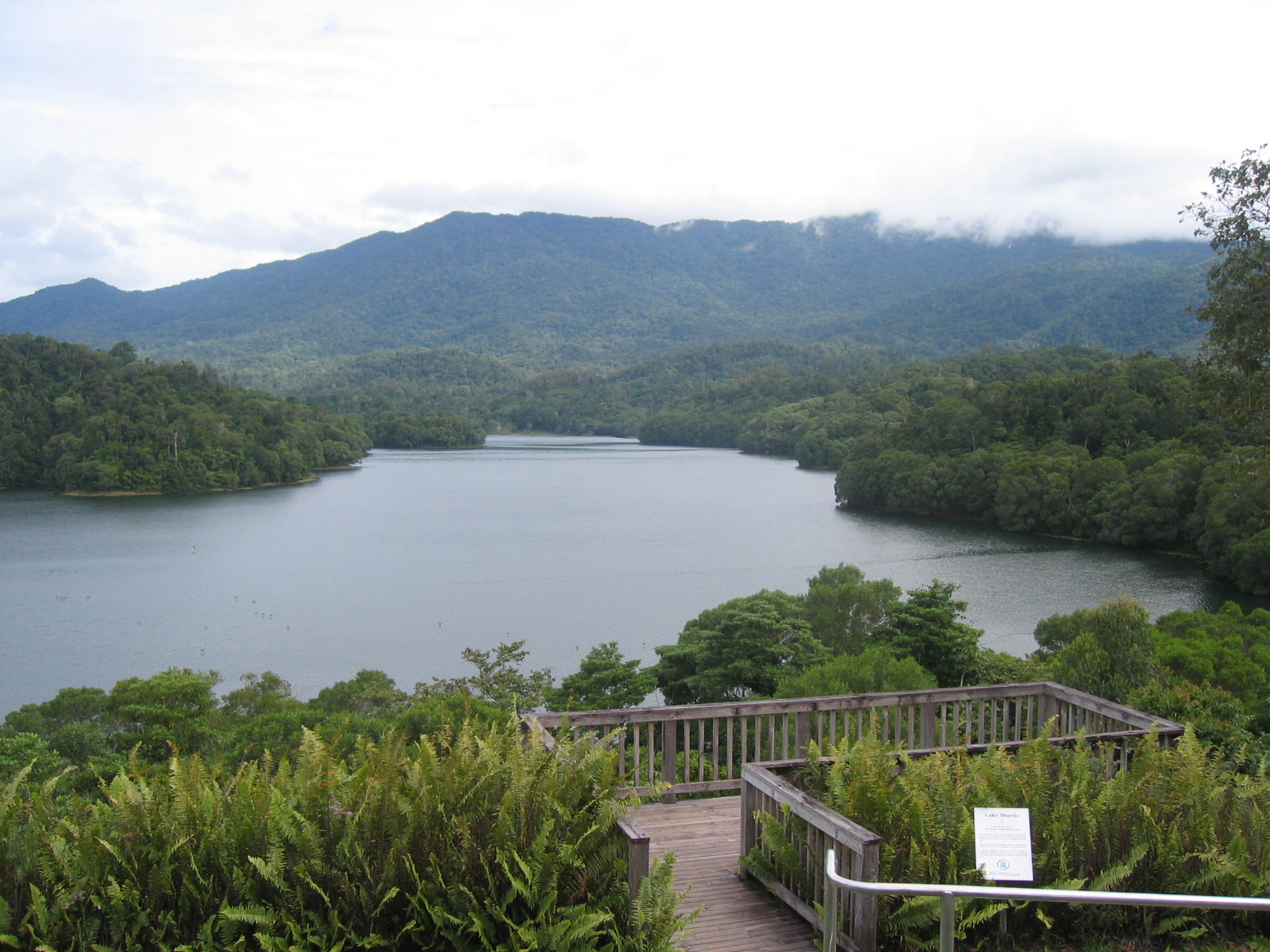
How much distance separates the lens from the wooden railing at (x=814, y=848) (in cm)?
457

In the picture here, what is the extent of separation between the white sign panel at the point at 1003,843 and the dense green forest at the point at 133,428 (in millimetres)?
95892

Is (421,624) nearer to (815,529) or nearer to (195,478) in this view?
(815,529)

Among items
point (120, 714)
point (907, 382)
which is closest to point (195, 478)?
point (120, 714)

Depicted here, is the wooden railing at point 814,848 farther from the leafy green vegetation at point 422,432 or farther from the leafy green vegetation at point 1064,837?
the leafy green vegetation at point 422,432

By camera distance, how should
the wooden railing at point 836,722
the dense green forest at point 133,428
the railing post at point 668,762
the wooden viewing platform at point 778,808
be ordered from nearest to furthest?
the wooden viewing platform at point 778,808 < the wooden railing at point 836,722 < the railing post at point 668,762 < the dense green forest at point 133,428

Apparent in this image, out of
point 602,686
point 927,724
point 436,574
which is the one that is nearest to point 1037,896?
point 927,724

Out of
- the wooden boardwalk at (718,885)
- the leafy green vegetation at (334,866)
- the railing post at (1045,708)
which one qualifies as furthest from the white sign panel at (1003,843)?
the railing post at (1045,708)

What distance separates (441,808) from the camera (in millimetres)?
4578

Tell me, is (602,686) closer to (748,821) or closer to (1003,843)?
(748,821)

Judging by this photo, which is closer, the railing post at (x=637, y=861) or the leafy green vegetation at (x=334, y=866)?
the leafy green vegetation at (x=334, y=866)

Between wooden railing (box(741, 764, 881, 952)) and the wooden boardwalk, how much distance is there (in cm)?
11

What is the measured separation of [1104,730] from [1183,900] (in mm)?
4808

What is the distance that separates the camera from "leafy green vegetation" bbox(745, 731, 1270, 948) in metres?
4.87

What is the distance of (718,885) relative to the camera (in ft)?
18.0
